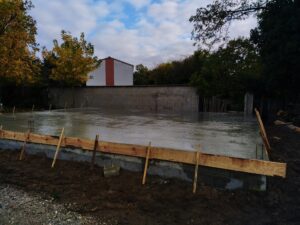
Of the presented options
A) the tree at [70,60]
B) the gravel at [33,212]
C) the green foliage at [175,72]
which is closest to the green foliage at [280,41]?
the gravel at [33,212]

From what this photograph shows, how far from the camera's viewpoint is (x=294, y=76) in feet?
31.6

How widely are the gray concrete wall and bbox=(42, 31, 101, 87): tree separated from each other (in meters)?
1.11

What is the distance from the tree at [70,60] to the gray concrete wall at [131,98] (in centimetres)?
111

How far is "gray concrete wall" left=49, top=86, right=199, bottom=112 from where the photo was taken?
16656mm

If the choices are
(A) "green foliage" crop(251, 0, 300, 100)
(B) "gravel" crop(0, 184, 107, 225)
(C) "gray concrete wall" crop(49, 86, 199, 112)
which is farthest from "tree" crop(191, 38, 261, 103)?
(B) "gravel" crop(0, 184, 107, 225)

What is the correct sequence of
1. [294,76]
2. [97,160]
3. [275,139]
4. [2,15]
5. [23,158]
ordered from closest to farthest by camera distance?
[97,160], [23,158], [275,139], [294,76], [2,15]

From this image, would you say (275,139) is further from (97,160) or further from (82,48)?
(82,48)

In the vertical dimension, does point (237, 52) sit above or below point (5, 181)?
above

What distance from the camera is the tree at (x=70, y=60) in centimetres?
1808

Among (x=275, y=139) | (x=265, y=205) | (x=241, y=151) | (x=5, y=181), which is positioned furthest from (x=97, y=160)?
(x=275, y=139)

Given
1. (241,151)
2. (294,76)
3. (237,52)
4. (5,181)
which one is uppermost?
(237,52)

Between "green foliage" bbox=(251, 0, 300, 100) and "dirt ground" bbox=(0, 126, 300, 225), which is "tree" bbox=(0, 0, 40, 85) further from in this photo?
"green foliage" bbox=(251, 0, 300, 100)

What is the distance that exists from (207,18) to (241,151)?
7.61 metres

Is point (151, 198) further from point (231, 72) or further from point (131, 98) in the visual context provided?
point (131, 98)
